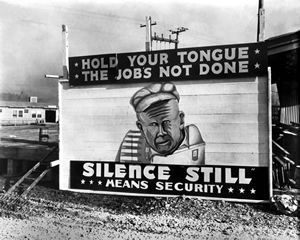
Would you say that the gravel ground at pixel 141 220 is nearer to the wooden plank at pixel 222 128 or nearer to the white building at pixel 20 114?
the wooden plank at pixel 222 128

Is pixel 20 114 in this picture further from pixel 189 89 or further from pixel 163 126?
pixel 189 89

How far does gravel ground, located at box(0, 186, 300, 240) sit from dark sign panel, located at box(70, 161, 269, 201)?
27 cm

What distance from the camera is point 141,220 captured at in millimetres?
6969

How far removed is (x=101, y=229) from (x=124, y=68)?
14.5 ft

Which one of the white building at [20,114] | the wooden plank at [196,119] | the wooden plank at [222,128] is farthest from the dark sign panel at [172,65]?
the white building at [20,114]

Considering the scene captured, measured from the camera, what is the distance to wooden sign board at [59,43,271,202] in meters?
7.50

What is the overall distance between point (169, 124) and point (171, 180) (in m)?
1.60

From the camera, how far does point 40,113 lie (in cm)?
3988

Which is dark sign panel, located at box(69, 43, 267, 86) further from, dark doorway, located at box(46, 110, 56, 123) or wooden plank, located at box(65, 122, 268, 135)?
dark doorway, located at box(46, 110, 56, 123)

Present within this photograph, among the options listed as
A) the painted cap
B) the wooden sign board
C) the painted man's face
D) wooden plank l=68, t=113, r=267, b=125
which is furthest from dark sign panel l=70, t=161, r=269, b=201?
the painted cap

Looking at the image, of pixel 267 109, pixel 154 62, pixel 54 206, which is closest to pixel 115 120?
pixel 154 62

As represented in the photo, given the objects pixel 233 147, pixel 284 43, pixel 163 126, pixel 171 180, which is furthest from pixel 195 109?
pixel 284 43

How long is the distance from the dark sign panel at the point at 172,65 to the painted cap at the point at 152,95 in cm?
20

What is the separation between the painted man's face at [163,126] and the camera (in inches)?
315
